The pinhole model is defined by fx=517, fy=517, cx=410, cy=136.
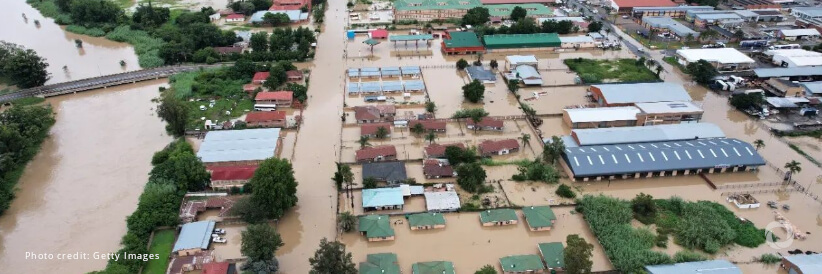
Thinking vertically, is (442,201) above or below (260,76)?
below

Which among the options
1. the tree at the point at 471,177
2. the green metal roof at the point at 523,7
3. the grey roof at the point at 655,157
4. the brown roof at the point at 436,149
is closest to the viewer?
the tree at the point at 471,177

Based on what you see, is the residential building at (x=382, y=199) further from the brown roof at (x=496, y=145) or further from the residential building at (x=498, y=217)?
the brown roof at (x=496, y=145)

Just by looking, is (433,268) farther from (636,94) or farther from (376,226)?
(636,94)

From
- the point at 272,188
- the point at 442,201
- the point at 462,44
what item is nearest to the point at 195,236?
the point at 272,188

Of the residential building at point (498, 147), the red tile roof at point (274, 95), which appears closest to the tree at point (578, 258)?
the residential building at point (498, 147)

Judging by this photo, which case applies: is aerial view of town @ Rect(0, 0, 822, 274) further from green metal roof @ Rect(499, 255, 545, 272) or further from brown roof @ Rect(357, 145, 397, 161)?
green metal roof @ Rect(499, 255, 545, 272)

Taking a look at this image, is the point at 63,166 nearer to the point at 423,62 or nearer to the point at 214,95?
the point at 214,95
